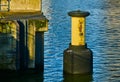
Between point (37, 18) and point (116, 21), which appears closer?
point (37, 18)

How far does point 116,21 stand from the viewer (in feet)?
195

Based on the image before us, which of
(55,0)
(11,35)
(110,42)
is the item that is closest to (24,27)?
(11,35)

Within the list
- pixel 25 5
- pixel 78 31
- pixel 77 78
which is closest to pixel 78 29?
pixel 78 31

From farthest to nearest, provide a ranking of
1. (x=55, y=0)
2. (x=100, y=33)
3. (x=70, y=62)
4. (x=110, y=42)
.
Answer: (x=55, y=0)
(x=100, y=33)
(x=110, y=42)
(x=70, y=62)

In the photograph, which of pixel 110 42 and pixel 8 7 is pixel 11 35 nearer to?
pixel 8 7

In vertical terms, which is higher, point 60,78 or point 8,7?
point 8,7

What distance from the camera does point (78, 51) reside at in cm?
2911

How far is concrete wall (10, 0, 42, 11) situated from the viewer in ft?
102

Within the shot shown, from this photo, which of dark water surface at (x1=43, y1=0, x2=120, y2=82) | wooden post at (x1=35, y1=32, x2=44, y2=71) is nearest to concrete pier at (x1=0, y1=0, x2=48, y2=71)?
wooden post at (x1=35, y1=32, x2=44, y2=71)

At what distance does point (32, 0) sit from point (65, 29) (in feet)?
69.0

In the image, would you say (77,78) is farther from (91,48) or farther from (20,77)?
(91,48)

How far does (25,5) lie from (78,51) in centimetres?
472

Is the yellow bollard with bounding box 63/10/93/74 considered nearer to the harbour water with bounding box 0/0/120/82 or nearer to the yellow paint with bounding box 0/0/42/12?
the harbour water with bounding box 0/0/120/82

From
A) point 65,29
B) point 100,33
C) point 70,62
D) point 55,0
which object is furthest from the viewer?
point 55,0
